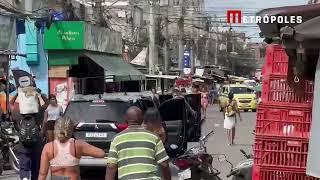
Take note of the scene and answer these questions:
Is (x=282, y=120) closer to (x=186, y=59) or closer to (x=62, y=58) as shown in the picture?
(x=62, y=58)

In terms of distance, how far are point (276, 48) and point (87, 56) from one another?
2225 centimetres

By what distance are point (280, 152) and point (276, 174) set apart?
253mm

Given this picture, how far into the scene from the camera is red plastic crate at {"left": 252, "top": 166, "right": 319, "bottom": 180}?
6.71 m

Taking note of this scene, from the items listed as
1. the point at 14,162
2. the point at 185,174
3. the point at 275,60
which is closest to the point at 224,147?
the point at 14,162

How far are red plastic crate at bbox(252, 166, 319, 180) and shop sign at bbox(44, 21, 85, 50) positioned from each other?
2119cm

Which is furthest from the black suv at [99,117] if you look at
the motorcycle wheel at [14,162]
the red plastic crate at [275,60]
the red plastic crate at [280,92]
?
the red plastic crate at [280,92]

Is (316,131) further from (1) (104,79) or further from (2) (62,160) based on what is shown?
(1) (104,79)

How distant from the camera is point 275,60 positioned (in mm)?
7238

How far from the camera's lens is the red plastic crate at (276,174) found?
6.71 meters

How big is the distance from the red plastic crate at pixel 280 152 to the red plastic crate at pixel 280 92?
45cm

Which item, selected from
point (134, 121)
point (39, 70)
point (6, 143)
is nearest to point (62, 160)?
point (134, 121)

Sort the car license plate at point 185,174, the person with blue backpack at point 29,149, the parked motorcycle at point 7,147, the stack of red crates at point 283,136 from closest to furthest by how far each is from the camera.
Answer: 1. the stack of red crates at point 283,136
2. the car license plate at point 185,174
3. the person with blue backpack at point 29,149
4. the parked motorcycle at point 7,147

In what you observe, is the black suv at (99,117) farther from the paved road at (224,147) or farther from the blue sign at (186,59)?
the blue sign at (186,59)

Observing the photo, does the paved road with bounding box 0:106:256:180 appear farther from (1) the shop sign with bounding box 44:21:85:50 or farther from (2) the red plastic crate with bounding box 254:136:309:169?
(1) the shop sign with bounding box 44:21:85:50
